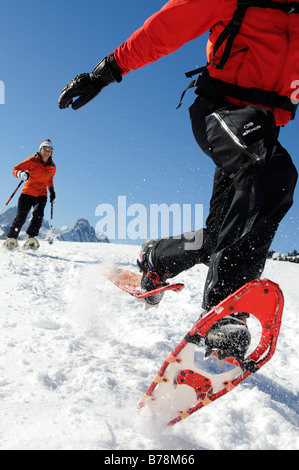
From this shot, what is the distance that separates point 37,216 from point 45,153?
1506mm

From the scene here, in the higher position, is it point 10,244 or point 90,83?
point 90,83

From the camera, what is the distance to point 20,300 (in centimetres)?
308

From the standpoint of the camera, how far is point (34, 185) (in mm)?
7996

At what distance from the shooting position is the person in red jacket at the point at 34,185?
25.5 ft

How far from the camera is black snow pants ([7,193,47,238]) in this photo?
7.74m

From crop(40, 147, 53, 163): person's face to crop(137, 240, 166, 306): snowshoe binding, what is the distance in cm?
590

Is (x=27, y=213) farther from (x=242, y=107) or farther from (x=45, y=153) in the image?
(x=242, y=107)

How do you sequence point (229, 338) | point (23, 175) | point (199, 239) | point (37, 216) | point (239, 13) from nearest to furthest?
1. point (229, 338)
2. point (239, 13)
3. point (199, 239)
4. point (23, 175)
5. point (37, 216)

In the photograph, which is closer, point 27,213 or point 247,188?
point 247,188

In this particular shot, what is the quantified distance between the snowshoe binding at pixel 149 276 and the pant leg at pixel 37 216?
5263 millimetres

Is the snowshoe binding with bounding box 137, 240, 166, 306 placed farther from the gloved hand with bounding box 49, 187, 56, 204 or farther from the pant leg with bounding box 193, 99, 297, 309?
the gloved hand with bounding box 49, 187, 56, 204

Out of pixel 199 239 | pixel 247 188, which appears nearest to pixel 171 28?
pixel 247 188

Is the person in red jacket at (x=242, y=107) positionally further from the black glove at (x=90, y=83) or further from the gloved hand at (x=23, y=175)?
the gloved hand at (x=23, y=175)

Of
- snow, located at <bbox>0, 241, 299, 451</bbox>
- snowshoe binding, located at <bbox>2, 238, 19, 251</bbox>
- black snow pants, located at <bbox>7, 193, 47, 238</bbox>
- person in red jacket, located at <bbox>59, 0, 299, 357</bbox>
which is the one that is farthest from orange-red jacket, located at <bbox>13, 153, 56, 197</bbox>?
person in red jacket, located at <bbox>59, 0, 299, 357</bbox>
